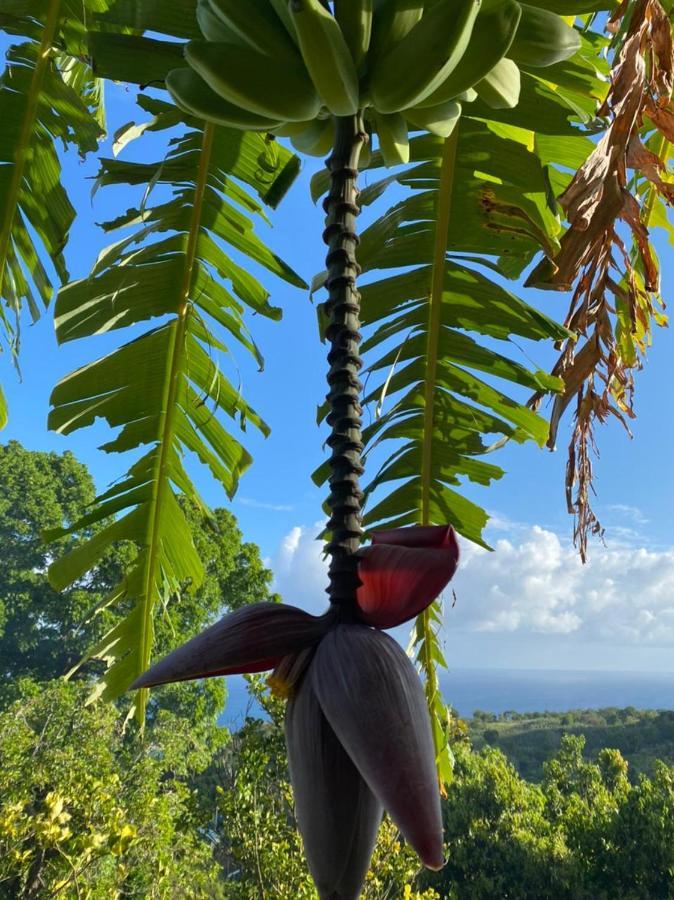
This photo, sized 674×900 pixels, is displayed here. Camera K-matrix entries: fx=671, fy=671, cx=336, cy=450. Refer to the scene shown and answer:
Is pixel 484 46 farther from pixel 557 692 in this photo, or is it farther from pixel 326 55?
pixel 557 692

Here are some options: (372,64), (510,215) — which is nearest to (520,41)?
(372,64)

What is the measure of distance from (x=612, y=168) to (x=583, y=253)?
0.08 m

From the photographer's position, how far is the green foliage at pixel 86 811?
94.8 inches

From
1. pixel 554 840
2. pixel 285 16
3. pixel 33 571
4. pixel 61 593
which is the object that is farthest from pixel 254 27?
pixel 33 571

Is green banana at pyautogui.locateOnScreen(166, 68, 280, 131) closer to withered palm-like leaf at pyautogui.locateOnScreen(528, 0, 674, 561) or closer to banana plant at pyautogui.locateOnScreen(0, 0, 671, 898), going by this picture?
banana plant at pyautogui.locateOnScreen(0, 0, 671, 898)

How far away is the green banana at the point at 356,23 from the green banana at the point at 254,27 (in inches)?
1.0

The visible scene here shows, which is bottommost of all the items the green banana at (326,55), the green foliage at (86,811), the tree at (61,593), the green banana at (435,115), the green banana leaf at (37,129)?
the green foliage at (86,811)

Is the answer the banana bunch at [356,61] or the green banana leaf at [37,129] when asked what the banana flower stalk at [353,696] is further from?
the green banana leaf at [37,129]

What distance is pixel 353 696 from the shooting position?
0.67 feet

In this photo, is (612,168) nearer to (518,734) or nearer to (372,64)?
(372,64)

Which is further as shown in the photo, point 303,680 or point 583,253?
point 583,253

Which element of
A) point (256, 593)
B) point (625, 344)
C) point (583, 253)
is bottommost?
point (583, 253)

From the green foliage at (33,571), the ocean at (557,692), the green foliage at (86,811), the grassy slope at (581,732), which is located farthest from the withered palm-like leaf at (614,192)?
the ocean at (557,692)

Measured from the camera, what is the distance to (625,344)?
1.18m
